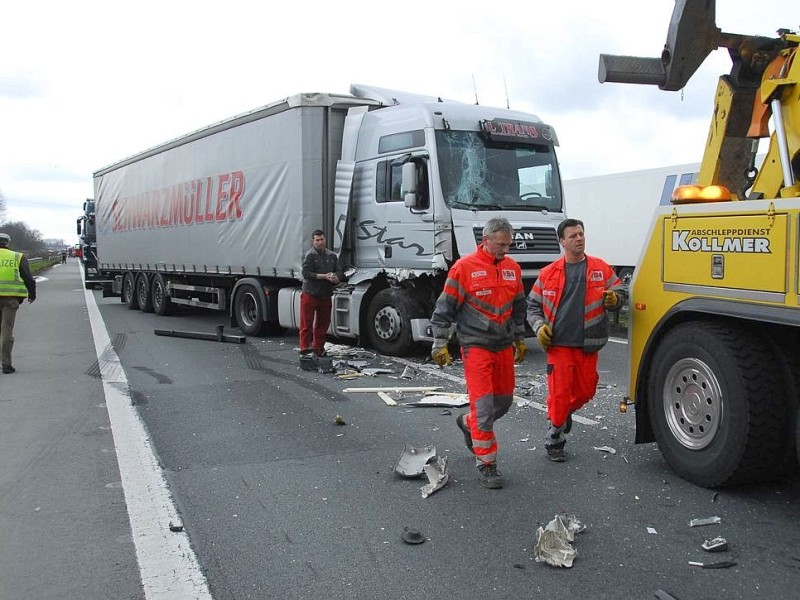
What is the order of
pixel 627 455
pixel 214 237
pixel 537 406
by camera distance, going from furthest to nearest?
pixel 214 237 < pixel 537 406 < pixel 627 455

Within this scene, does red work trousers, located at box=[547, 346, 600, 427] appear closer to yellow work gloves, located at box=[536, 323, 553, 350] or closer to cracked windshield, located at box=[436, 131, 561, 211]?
yellow work gloves, located at box=[536, 323, 553, 350]

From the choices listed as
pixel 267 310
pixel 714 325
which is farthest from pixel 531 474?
pixel 267 310

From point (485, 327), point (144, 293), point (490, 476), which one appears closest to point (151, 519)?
point (490, 476)

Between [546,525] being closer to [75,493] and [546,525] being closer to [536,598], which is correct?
[536,598]

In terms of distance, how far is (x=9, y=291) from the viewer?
32.0 ft

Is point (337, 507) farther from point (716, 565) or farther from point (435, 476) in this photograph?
point (716, 565)

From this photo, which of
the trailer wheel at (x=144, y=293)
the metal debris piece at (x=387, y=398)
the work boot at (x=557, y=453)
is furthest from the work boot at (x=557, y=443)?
the trailer wheel at (x=144, y=293)

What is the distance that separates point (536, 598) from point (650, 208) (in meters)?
16.8

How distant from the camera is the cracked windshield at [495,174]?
960cm

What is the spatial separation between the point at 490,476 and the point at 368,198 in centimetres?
638

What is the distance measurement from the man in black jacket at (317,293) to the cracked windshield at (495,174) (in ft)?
6.25

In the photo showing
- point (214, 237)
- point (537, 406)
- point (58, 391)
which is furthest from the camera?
point (214, 237)

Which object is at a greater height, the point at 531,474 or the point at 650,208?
the point at 650,208

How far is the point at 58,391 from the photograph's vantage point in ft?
27.3
